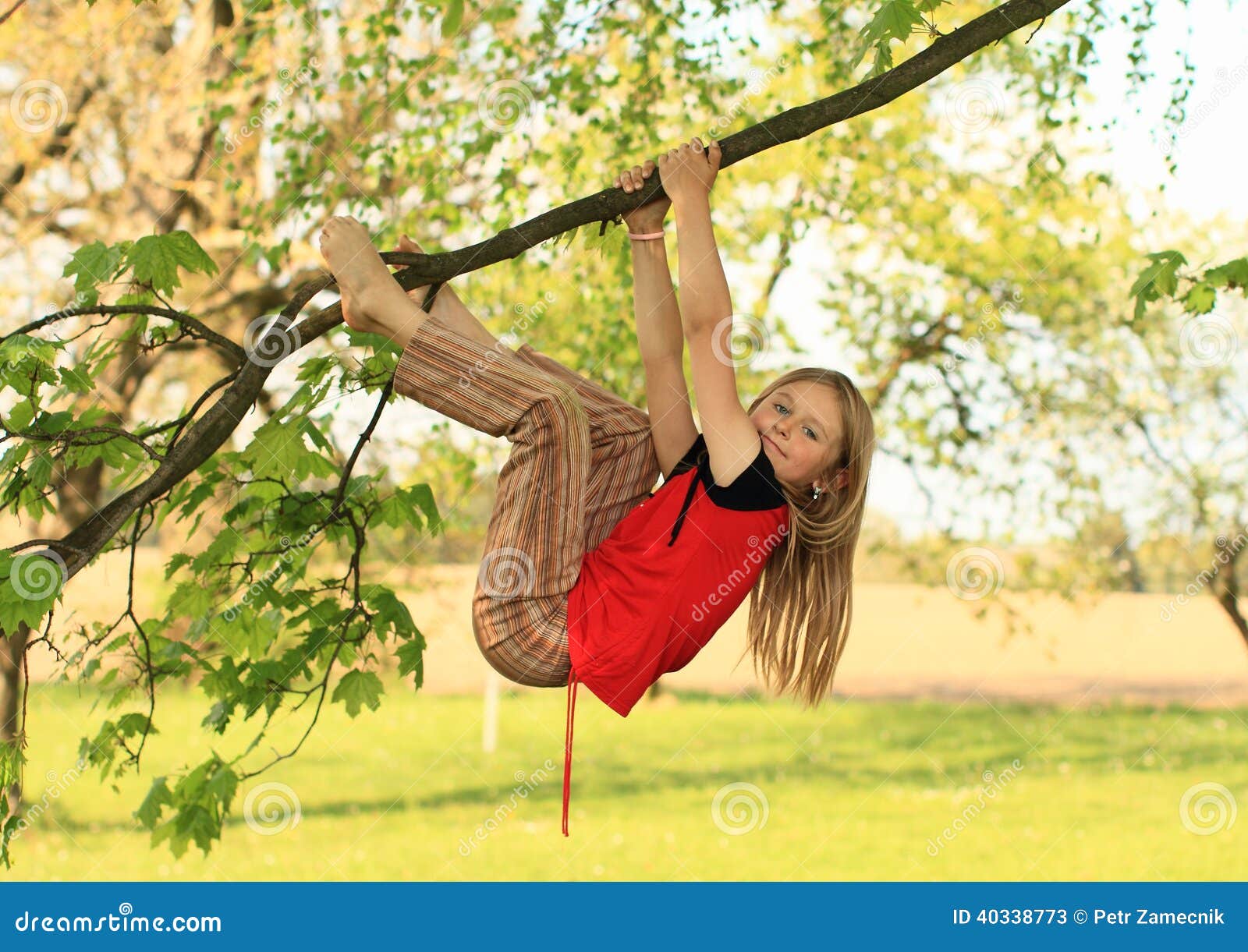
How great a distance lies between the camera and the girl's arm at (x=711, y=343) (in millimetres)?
2578

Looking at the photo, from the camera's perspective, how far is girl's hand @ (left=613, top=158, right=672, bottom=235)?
2553 mm

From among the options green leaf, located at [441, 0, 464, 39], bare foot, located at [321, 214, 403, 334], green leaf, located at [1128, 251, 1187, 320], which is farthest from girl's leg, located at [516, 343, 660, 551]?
green leaf, located at [1128, 251, 1187, 320]

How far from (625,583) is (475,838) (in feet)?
22.3

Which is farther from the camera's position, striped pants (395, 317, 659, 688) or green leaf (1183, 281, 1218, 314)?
green leaf (1183, 281, 1218, 314)

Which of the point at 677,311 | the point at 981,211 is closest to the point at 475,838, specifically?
the point at 981,211

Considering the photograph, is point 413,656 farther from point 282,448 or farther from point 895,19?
point 895,19

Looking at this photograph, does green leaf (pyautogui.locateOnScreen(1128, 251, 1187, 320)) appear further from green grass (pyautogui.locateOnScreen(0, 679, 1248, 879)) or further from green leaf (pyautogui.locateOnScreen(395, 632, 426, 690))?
green grass (pyautogui.locateOnScreen(0, 679, 1248, 879))

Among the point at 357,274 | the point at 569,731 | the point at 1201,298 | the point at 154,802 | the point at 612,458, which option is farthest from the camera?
the point at 154,802

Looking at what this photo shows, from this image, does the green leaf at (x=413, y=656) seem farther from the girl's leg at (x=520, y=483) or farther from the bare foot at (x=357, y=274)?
the bare foot at (x=357, y=274)

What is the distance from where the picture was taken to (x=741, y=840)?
9.77 metres

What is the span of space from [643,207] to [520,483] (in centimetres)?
63

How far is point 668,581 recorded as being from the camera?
270 centimetres

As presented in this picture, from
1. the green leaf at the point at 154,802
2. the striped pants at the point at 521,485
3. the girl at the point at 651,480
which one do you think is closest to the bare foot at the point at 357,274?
the girl at the point at 651,480

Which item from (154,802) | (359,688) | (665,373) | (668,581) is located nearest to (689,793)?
(154,802)
